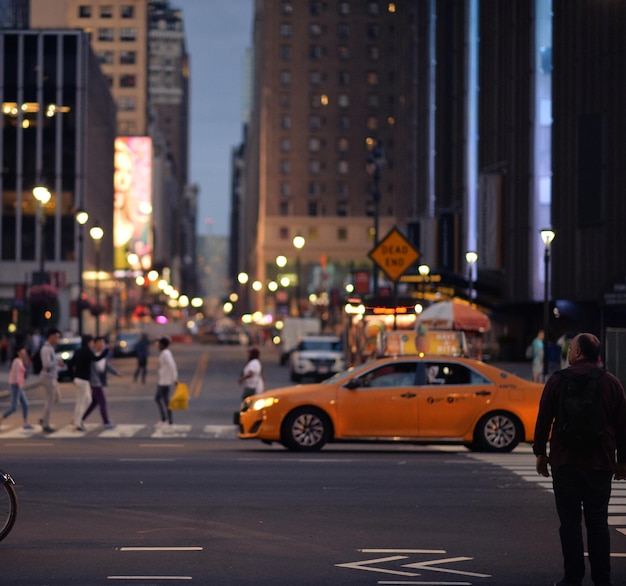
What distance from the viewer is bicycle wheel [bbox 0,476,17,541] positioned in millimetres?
10656

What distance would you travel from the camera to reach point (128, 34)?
162 m

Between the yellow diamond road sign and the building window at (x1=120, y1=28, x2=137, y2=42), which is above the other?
the building window at (x1=120, y1=28, x2=137, y2=42)

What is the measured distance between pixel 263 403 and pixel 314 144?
14169 centimetres

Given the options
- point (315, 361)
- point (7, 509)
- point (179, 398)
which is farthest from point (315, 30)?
point (7, 509)

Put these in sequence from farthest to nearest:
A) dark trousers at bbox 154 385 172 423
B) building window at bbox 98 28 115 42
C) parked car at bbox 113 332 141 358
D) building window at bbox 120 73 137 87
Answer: building window at bbox 120 73 137 87
building window at bbox 98 28 115 42
parked car at bbox 113 332 141 358
dark trousers at bbox 154 385 172 423

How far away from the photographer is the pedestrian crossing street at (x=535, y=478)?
44.3 ft

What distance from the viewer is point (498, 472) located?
18109 mm

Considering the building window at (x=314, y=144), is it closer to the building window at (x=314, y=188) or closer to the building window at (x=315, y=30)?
the building window at (x=314, y=188)

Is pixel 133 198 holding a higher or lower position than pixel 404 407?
higher

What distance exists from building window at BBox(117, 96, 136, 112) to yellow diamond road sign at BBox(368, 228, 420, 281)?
144 meters

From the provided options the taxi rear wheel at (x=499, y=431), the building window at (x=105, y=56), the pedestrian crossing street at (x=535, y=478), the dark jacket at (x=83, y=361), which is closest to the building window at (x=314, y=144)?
the building window at (x=105, y=56)

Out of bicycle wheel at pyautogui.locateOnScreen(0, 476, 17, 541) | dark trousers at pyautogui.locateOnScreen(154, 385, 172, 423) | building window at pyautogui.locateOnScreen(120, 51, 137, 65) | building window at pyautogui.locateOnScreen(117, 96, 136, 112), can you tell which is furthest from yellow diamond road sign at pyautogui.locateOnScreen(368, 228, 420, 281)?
building window at pyautogui.locateOnScreen(117, 96, 136, 112)

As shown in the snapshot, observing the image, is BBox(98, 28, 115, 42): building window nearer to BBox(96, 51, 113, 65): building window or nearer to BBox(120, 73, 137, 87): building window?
BBox(96, 51, 113, 65): building window

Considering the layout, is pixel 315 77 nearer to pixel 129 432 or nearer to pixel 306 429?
pixel 129 432
